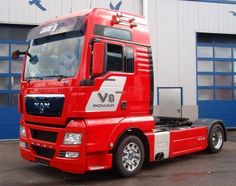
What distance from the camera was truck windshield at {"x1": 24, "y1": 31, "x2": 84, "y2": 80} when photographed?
7.17 metres

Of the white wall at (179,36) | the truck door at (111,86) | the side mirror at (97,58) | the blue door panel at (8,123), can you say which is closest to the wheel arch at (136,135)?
the truck door at (111,86)

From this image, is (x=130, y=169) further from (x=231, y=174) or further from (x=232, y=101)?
(x=232, y=101)

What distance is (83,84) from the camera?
6992 mm

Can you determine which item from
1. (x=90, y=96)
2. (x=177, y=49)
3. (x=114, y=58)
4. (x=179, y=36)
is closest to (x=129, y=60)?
(x=114, y=58)

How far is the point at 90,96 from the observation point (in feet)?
23.4

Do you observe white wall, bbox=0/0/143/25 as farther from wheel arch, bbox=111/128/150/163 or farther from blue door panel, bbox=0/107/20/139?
wheel arch, bbox=111/128/150/163

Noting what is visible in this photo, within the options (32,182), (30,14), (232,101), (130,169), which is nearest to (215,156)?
(130,169)

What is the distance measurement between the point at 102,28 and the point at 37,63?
148 cm

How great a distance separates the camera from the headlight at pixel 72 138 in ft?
22.8

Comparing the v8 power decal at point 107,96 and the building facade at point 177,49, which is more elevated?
the building facade at point 177,49

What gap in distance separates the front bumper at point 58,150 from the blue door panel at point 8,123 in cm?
584

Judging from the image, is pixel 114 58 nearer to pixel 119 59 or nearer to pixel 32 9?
pixel 119 59

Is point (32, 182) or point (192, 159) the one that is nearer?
point (32, 182)

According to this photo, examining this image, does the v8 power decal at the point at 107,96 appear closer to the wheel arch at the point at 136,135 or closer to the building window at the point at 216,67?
the wheel arch at the point at 136,135
